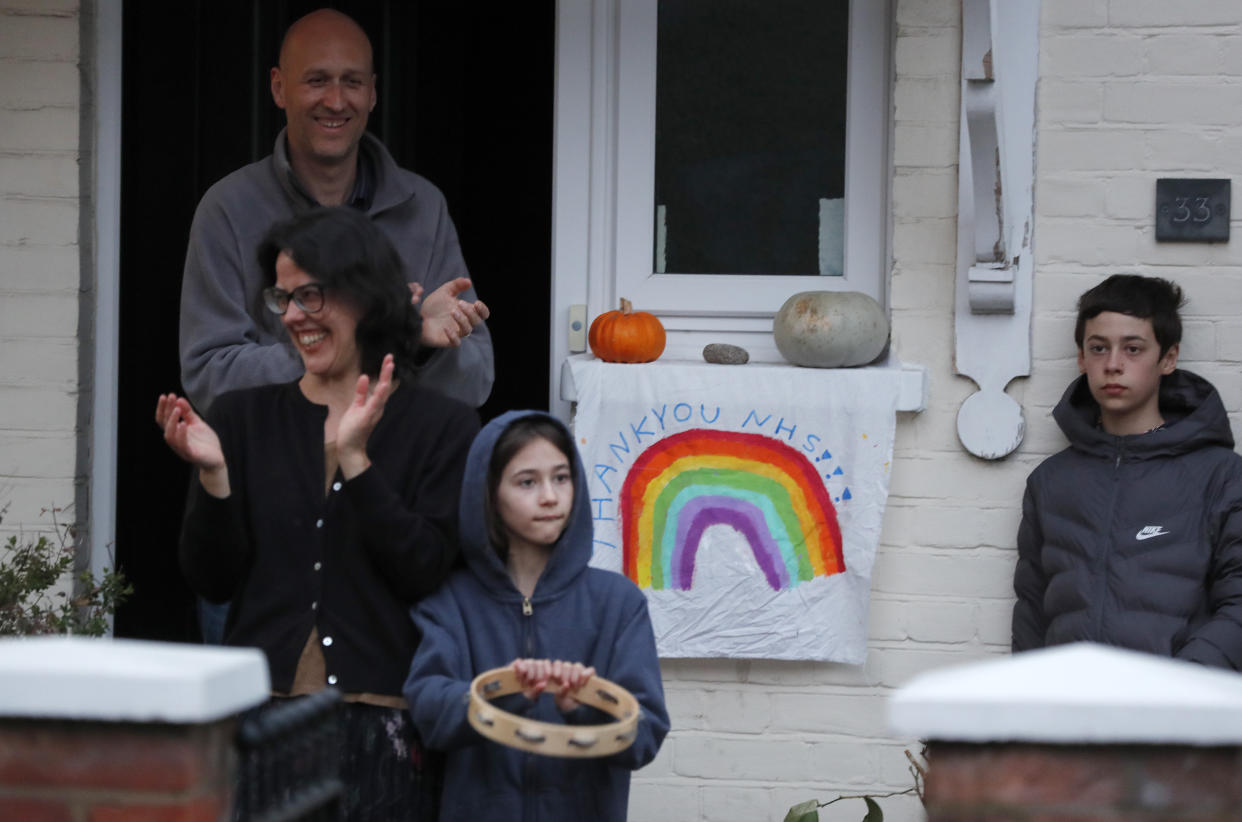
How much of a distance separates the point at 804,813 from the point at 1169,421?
124cm

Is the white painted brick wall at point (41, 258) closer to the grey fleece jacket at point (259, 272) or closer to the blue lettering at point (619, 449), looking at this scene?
the grey fleece jacket at point (259, 272)

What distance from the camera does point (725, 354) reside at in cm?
366

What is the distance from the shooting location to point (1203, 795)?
4.93 ft

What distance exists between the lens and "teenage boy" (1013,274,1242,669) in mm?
3268

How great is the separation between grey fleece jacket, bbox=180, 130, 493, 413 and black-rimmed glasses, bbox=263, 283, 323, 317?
1.41 feet

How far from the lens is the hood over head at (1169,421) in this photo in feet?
11.1

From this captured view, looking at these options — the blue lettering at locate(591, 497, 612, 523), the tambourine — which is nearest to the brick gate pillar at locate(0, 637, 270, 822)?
the tambourine

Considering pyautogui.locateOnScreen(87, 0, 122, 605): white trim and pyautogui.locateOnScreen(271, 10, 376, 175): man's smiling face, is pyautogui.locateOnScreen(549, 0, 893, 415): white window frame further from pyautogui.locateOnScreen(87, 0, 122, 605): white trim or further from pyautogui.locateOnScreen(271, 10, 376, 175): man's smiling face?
pyautogui.locateOnScreen(87, 0, 122, 605): white trim

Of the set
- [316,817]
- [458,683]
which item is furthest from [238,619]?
[316,817]

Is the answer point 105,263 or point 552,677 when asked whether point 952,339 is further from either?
point 105,263

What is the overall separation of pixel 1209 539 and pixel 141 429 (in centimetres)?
273

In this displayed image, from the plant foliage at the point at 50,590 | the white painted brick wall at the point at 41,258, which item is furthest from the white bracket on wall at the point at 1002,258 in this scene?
the white painted brick wall at the point at 41,258

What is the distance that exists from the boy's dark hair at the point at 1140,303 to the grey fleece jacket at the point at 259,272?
139 cm

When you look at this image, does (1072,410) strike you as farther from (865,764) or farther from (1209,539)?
(865,764)
